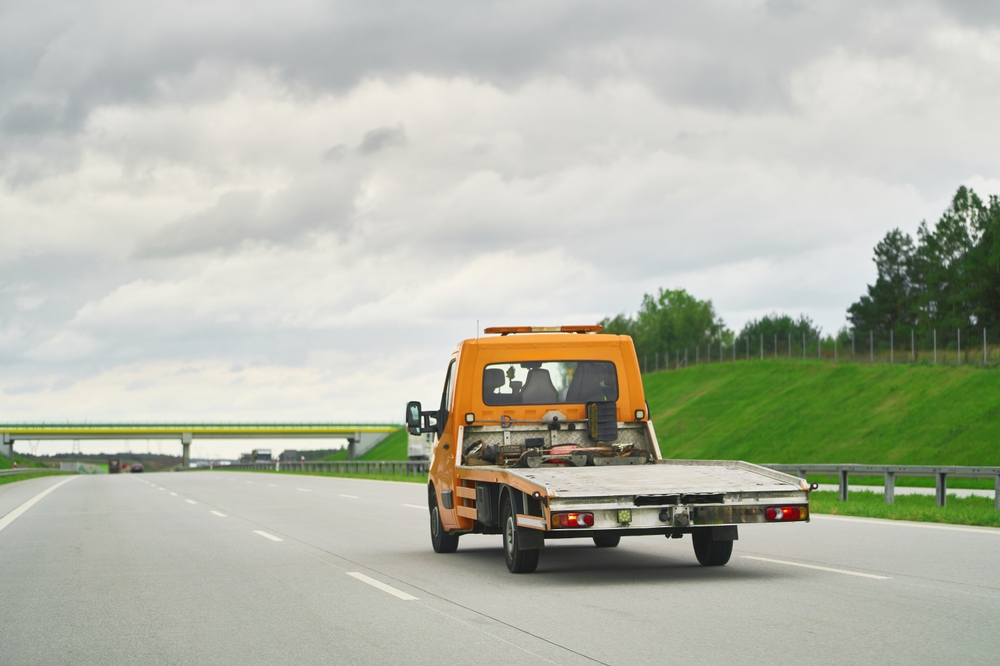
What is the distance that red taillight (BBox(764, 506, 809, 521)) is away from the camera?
33.1ft

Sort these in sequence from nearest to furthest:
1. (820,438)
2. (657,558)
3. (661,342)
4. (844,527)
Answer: (657,558), (844,527), (820,438), (661,342)

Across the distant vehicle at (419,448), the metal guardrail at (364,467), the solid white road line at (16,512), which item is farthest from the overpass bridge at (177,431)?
the solid white road line at (16,512)

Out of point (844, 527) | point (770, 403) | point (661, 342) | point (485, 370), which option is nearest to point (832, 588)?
point (485, 370)

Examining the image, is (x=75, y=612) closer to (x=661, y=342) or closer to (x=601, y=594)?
(x=601, y=594)

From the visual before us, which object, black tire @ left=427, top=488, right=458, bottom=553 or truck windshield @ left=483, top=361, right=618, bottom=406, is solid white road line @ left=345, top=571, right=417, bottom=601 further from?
truck windshield @ left=483, top=361, right=618, bottom=406

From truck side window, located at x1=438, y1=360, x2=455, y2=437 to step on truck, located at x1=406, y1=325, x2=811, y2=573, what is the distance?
2 centimetres

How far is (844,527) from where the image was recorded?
16453 mm

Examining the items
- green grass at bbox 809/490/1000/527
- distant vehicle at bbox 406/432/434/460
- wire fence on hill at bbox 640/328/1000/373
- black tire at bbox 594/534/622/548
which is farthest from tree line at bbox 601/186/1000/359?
black tire at bbox 594/534/622/548

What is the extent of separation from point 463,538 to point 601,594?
25.3 ft

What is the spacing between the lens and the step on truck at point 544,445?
10430mm

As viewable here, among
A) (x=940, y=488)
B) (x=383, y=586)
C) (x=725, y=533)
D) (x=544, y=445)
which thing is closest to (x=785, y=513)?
(x=725, y=533)

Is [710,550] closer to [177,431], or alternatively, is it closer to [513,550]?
[513,550]

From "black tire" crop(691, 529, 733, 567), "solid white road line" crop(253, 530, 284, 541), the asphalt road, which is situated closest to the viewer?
the asphalt road

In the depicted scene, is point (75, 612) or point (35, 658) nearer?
point (35, 658)
